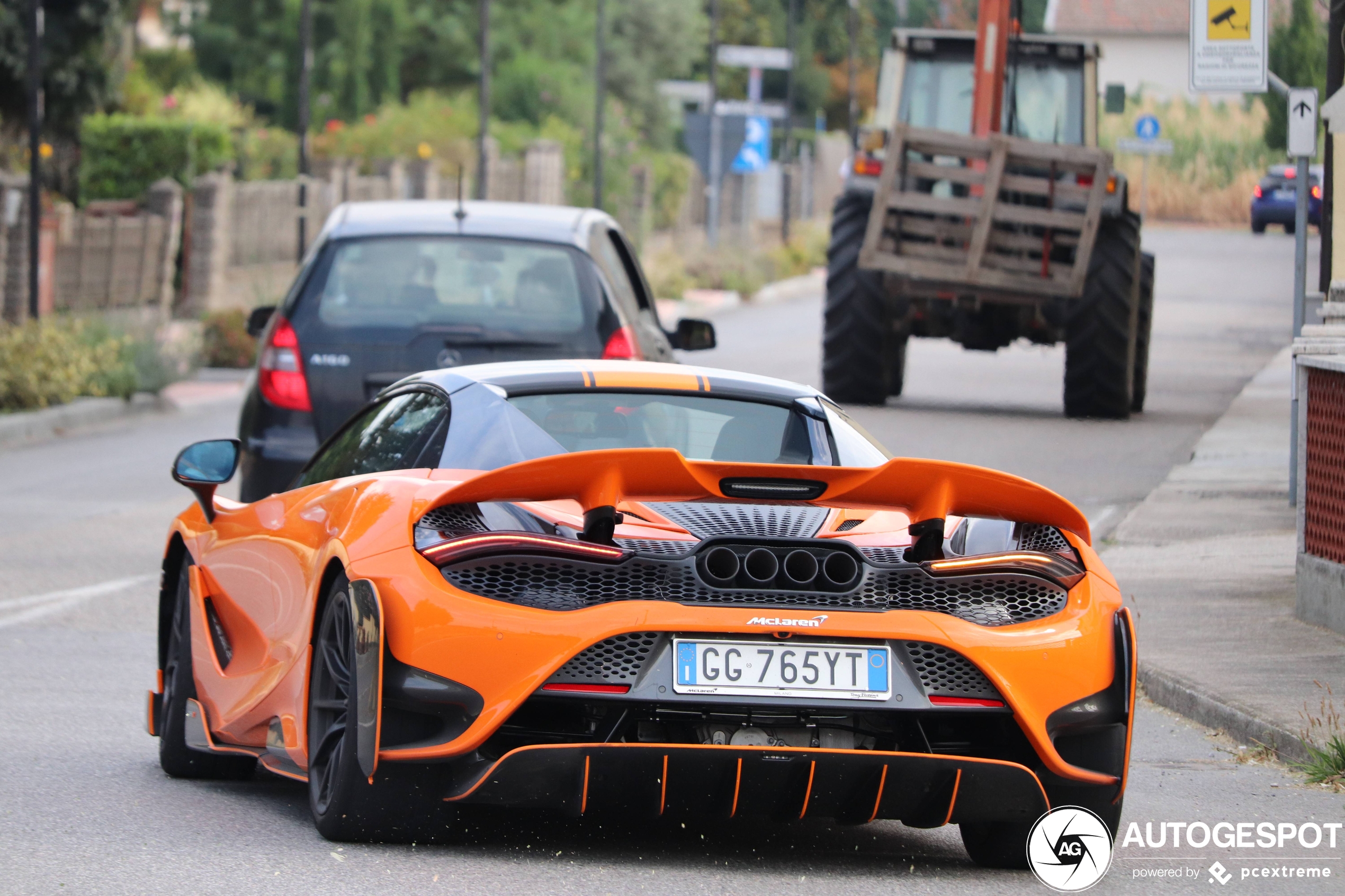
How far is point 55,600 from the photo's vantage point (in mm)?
10703

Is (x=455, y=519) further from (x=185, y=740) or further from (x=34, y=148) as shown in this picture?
(x=34, y=148)

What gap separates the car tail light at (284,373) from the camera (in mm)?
10203

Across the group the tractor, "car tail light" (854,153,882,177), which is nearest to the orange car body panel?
the tractor

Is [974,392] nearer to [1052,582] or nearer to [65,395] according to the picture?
[65,395]

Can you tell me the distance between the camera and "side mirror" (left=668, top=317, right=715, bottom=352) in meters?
11.8

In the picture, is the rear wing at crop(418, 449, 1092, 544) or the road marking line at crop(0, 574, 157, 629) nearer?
the rear wing at crop(418, 449, 1092, 544)

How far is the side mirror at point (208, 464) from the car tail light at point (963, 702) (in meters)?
2.40

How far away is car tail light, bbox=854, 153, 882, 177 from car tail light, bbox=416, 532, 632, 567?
1665 centimetres

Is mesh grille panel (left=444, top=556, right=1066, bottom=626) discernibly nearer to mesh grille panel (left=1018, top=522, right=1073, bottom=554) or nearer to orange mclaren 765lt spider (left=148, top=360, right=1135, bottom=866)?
orange mclaren 765lt spider (left=148, top=360, right=1135, bottom=866)

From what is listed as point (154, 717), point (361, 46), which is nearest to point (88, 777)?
point (154, 717)

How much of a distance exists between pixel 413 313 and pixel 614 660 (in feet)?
18.3

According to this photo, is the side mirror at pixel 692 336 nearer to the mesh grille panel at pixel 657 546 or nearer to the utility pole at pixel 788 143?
the mesh grille panel at pixel 657 546

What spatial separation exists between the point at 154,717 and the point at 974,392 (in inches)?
693

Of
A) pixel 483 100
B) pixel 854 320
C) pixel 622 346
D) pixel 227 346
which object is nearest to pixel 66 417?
pixel 227 346
